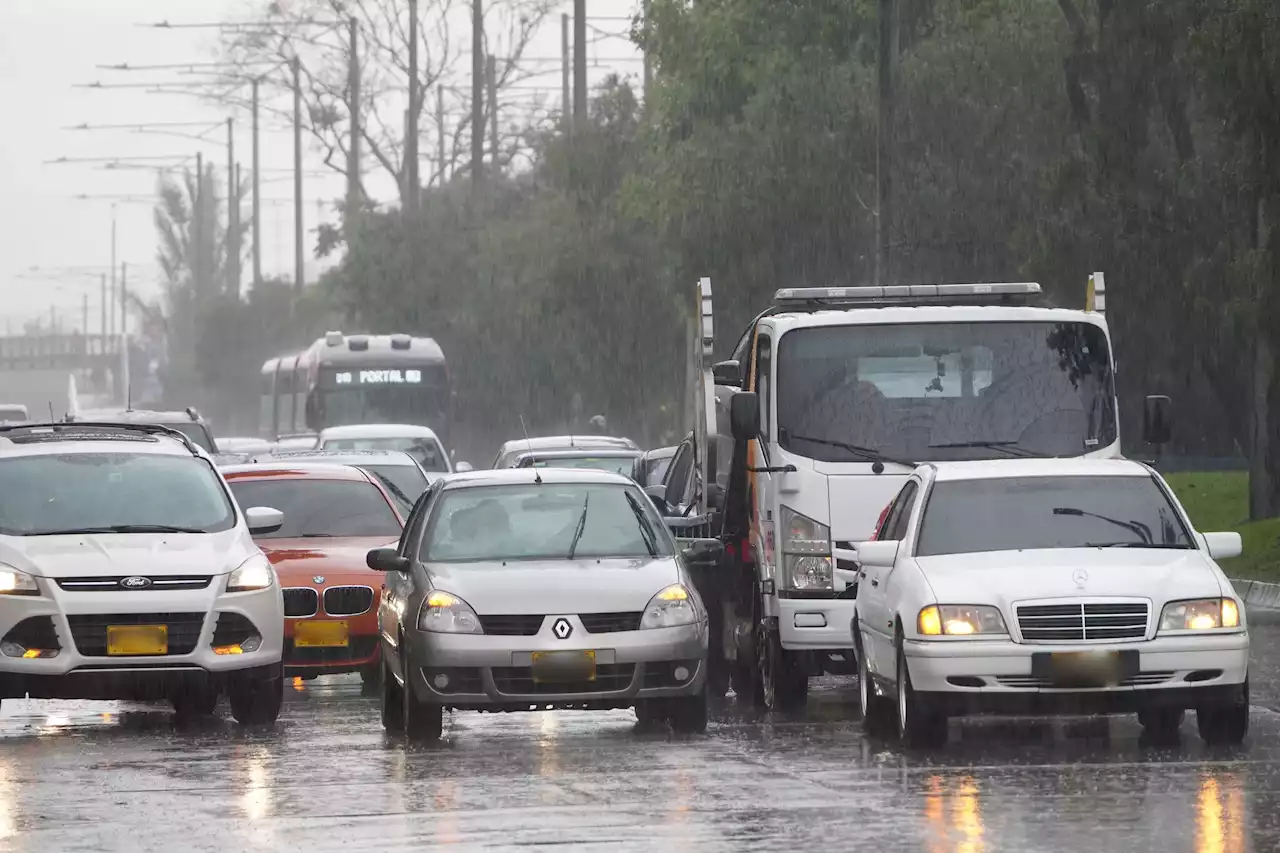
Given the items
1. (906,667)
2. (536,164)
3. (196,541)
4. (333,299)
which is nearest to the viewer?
(906,667)

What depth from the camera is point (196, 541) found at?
52.7ft

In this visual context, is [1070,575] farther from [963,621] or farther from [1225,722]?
[1225,722]

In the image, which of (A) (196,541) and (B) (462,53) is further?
(B) (462,53)

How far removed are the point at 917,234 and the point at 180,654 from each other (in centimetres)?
2566

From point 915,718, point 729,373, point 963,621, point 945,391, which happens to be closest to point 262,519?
point 729,373

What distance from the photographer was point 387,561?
1547cm

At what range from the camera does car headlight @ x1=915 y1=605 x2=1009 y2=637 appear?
1342cm

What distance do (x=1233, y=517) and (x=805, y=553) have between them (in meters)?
22.4

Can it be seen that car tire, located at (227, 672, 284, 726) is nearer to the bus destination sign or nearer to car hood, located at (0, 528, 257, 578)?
car hood, located at (0, 528, 257, 578)

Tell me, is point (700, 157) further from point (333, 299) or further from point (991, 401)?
point (333, 299)

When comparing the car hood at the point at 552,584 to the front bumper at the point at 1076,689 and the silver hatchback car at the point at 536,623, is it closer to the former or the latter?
the silver hatchback car at the point at 536,623

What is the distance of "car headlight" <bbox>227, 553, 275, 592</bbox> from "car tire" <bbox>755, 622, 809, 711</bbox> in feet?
9.88

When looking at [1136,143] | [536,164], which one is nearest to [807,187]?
[1136,143]

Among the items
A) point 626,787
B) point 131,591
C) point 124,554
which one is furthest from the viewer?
point 124,554
